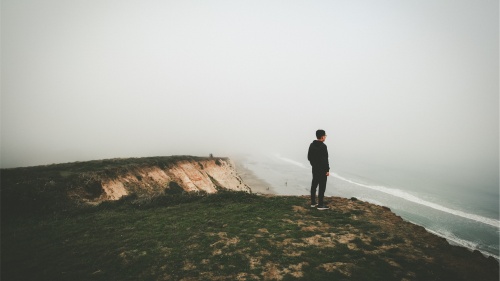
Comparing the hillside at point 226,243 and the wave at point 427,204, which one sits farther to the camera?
the wave at point 427,204

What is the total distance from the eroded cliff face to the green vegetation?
33.8 feet

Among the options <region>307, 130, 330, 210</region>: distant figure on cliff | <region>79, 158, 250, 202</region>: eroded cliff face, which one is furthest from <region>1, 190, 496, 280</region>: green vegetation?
<region>79, 158, 250, 202</region>: eroded cliff face

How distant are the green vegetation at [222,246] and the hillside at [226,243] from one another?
0.03 m

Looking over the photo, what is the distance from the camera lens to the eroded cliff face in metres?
22.5

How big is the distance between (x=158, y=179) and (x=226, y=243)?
27742 mm

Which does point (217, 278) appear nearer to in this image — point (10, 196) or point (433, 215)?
point (10, 196)

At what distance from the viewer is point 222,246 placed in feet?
24.3

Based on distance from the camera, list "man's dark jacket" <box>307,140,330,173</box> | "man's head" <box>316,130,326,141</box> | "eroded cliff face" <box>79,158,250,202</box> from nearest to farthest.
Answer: "man's dark jacket" <box>307,140,330,173</box>
"man's head" <box>316,130,326,141</box>
"eroded cliff face" <box>79,158,250,202</box>

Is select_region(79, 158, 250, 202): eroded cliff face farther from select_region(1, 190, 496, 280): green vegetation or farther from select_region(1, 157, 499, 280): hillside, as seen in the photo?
select_region(1, 190, 496, 280): green vegetation

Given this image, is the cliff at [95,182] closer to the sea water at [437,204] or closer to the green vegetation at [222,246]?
the green vegetation at [222,246]

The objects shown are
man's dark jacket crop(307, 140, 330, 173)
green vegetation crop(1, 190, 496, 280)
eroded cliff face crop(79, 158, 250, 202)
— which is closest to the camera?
green vegetation crop(1, 190, 496, 280)

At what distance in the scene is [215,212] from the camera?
11.2 meters

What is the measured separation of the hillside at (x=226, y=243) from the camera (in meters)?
5.81

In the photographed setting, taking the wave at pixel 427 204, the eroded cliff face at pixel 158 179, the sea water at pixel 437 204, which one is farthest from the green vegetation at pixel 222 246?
the wave at pixel 427 204
